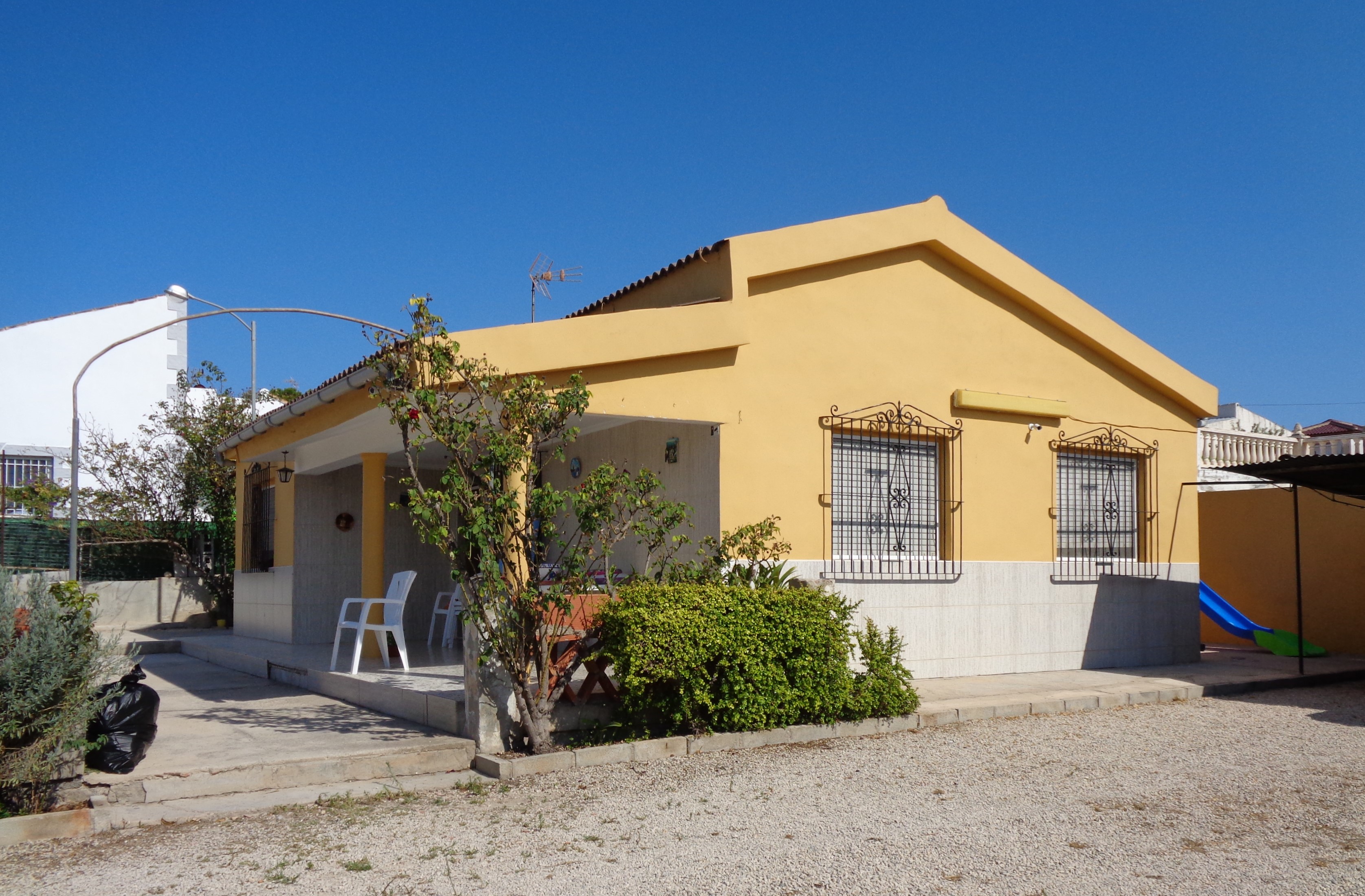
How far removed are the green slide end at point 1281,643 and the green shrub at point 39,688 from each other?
12899 mm

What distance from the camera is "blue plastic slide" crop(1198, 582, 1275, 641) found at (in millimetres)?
13164

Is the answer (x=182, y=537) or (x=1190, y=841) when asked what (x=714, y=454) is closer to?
(x=1190, y=841)

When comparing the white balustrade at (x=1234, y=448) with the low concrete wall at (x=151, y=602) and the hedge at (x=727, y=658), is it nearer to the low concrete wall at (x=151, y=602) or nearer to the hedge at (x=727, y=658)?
the hedge at (x=727, y=658)

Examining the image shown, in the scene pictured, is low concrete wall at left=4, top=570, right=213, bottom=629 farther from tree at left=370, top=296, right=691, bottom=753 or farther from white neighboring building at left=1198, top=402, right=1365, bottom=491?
white neighboring building at left=1198, top=402, right=1365, bottom=491

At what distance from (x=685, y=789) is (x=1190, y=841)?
9.00 ft

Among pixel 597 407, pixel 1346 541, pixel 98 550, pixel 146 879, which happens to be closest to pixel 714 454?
pixel 597 407

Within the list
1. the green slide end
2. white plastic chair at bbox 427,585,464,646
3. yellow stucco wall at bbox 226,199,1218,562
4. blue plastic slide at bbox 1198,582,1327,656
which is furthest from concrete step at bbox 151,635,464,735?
the green slide end

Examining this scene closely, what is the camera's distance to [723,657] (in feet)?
24.5

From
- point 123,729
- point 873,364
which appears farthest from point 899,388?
point 123,729

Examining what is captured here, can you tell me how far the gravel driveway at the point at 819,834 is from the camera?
4699 mm

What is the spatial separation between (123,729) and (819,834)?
4158 millimetres

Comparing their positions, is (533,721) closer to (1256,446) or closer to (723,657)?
(723,657)

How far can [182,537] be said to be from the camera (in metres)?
20.2

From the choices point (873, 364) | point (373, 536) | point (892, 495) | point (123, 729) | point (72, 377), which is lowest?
point (123, 729)
